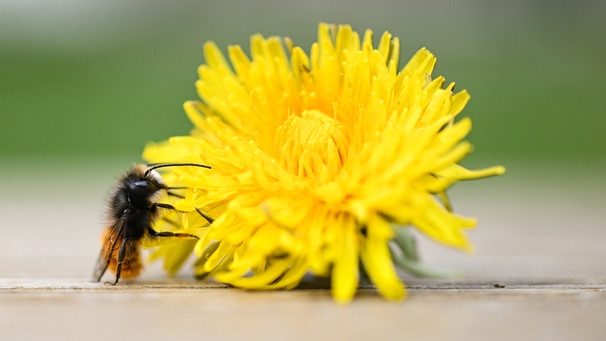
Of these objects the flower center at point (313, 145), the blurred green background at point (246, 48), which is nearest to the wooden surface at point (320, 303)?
the flower center at point (313, 145)

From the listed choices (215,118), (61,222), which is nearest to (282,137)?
(215,118)

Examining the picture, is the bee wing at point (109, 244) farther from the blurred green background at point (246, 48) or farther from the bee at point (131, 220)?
the blurred green background at point (246, 48)

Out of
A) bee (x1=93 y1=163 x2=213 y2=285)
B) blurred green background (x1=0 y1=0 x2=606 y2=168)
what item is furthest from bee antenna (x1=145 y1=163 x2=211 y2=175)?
blurred green background (x1=0 y1=0 x2=606 y2=168)

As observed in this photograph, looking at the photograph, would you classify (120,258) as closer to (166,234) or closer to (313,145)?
(166,234)

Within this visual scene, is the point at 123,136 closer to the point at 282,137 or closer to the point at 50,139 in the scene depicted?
the point at 50,139

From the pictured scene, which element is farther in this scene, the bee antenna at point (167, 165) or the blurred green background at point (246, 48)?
the blurred green background at point (246, 48)

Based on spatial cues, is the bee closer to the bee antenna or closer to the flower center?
the bee antenna
